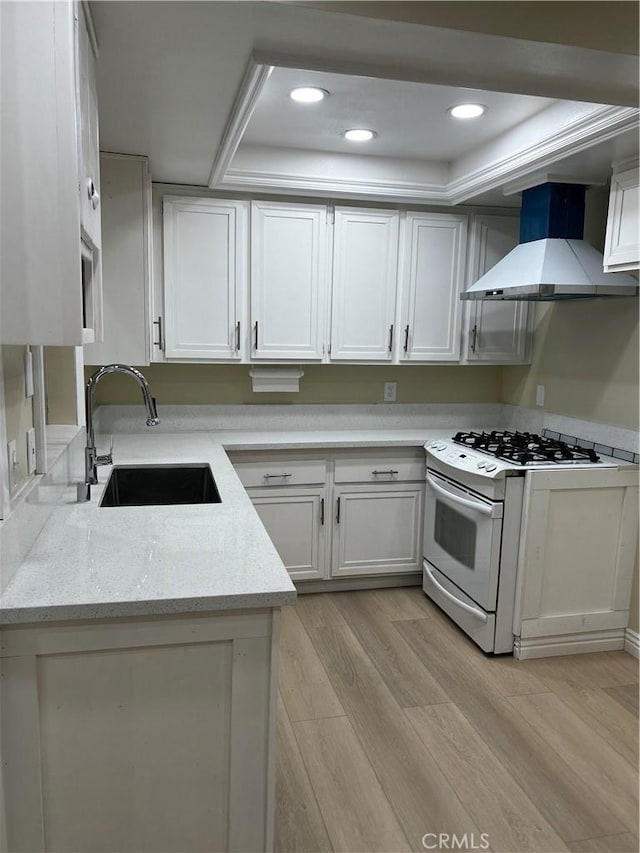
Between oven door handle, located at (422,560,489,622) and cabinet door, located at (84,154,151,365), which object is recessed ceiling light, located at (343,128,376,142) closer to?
cabinet door, located at (84,154,151,365)

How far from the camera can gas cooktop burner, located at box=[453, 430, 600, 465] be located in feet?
9.74

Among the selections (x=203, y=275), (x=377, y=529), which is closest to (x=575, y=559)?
(x=377, y=529)

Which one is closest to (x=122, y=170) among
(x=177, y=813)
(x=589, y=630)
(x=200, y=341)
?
(x=200, y=341)

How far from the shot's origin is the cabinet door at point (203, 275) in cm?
327

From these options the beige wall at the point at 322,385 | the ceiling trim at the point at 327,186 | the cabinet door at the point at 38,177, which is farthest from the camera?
the beige wall at the point at 322,385

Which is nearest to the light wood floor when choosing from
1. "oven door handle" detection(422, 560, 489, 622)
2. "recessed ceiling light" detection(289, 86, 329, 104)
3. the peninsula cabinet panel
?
"oven door handle" detection(422, 560, 489, 622)

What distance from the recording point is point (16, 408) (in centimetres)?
152

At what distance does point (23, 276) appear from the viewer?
4.09ft

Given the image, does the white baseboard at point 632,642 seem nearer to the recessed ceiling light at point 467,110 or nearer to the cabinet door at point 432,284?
the cabinet door at point 432,284

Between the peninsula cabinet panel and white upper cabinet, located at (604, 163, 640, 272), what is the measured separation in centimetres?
222

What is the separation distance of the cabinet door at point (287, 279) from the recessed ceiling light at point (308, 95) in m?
0.86

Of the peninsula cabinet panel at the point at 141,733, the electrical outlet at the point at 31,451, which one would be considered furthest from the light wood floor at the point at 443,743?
the electrical outlet at the point at 31,451

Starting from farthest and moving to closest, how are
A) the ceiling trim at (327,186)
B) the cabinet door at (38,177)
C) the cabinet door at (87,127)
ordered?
the ceiling trim at (327,186), the cabinet door at (87,127), the cabinet door at (38,177)

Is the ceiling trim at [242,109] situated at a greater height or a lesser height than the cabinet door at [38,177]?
greater
